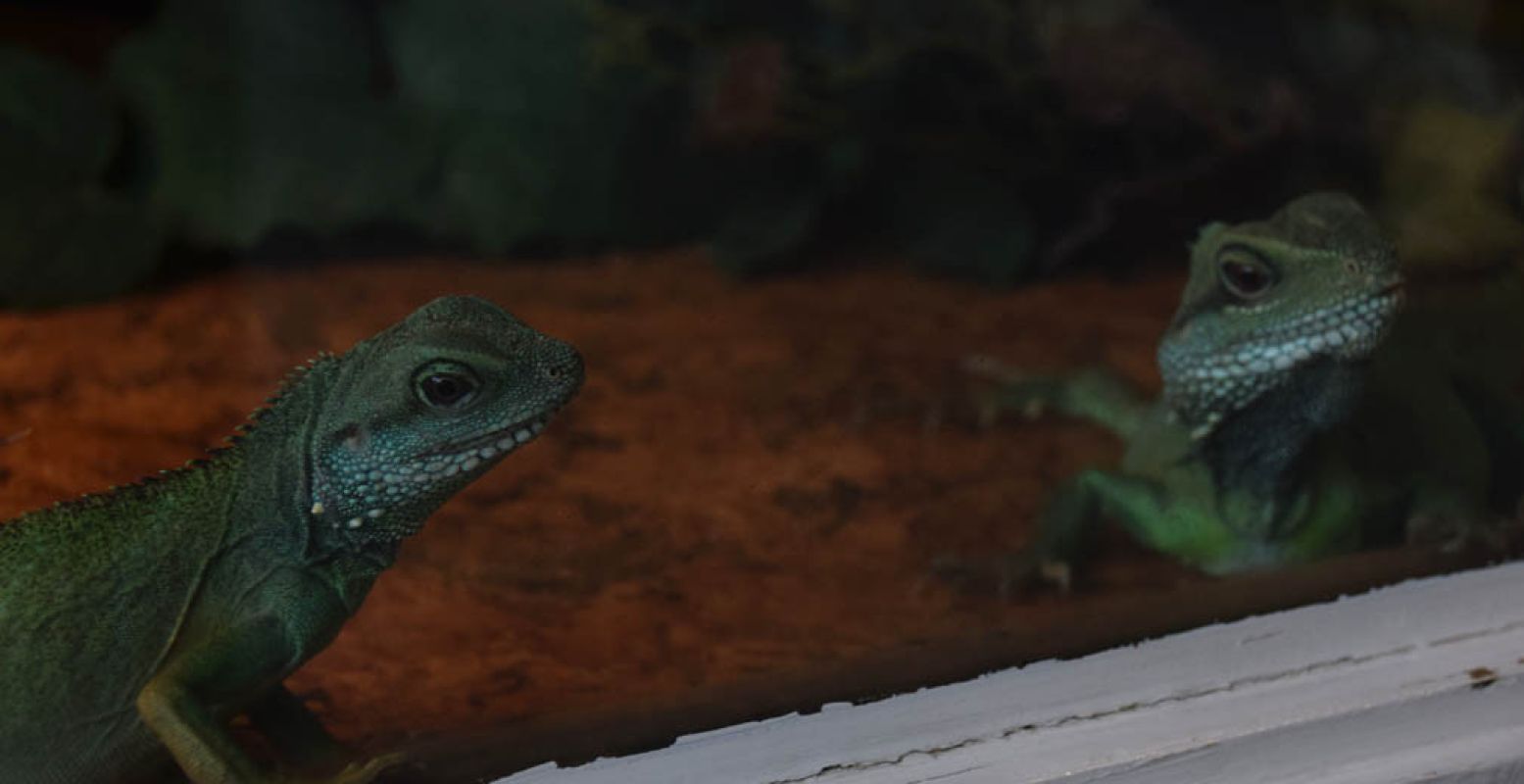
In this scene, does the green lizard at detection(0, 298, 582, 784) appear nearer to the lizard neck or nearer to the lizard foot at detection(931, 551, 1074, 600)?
the lizard foot at detection(931, 551, 1074, 600)

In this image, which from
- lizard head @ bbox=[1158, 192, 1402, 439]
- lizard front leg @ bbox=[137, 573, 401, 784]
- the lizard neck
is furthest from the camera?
the lizard neck

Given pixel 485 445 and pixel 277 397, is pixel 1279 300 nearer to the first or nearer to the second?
pixel 485 445

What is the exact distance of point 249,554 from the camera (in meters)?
1.65

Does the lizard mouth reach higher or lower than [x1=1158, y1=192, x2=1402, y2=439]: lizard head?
lower

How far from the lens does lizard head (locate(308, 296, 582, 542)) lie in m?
1.62

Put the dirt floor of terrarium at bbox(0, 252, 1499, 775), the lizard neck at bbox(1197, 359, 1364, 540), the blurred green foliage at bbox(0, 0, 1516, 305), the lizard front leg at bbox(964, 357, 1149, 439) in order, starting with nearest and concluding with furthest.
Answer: the dirt floor of terrarium at bbox(0, 252, 1499, 775) → the blurred green foliage at bbox(0, 0, 1516, 305) → the lizard neck at bbox(1197, 359, 1364, 540) → the lizard front leg at bbox(964, 357, 1149, 439)

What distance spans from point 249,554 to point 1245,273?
154cm

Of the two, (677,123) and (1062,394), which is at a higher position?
(677,123)

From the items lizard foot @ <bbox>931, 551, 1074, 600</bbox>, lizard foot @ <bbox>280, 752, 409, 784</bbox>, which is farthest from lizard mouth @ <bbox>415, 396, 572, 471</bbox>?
lizard foot @ <bbox>931, 551, 1074, 600</bbox>

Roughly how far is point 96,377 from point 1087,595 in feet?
4.83

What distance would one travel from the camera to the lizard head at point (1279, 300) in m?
2.16

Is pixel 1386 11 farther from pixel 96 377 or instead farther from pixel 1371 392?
pixel 96 377

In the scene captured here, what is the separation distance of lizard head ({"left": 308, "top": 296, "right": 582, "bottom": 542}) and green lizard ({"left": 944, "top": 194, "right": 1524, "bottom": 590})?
998mm

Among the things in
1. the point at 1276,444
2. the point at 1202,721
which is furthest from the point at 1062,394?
the point at 1202,721
